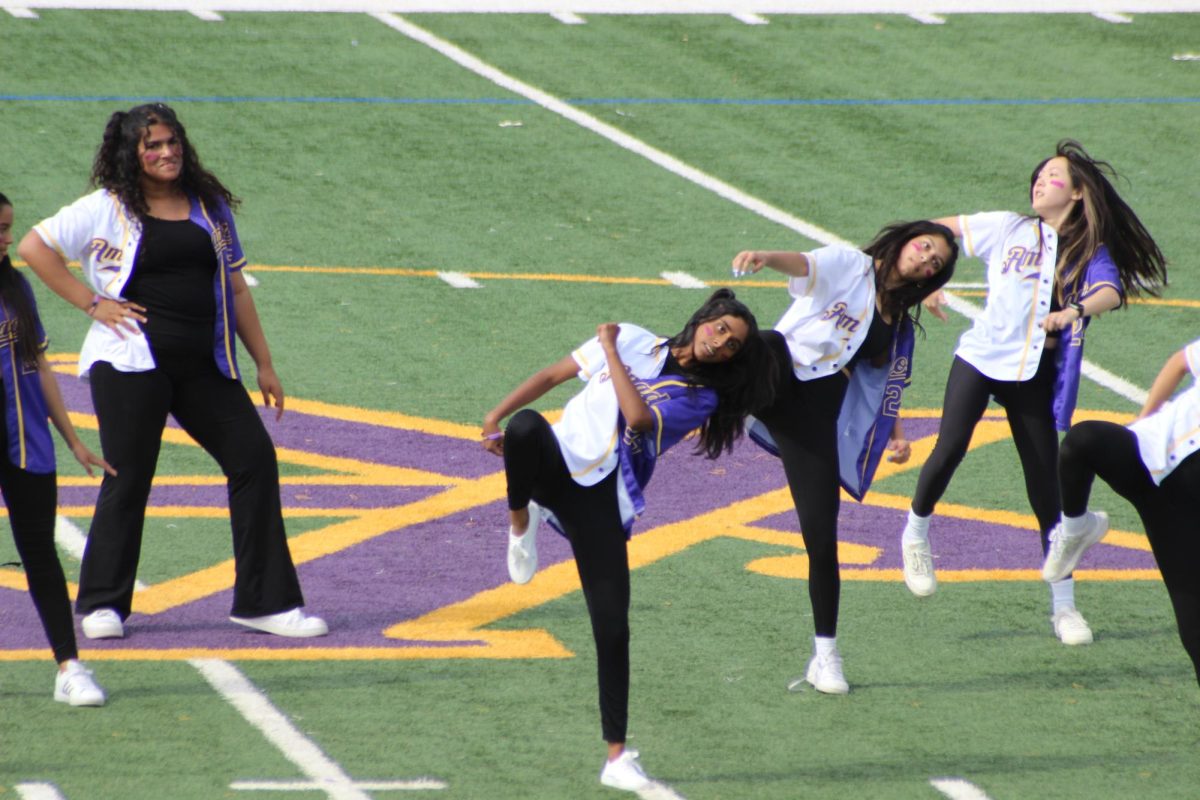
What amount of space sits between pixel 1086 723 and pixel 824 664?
0.97 meters

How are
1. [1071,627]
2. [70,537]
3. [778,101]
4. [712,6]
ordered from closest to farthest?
1. [1071,627]
2. [70,537]
3. [778,101]
4. [712,6]

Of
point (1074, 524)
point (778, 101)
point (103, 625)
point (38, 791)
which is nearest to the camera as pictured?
point (38, 791)

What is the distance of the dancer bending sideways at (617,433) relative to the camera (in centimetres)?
640

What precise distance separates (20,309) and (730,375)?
2.46m

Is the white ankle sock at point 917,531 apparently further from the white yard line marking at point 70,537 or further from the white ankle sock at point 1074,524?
the white yard line marking at point 70,537

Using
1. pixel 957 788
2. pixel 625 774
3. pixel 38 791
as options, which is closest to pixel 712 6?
pixel 957 788

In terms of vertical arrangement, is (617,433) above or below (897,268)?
below

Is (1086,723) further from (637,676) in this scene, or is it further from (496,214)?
(496,214)

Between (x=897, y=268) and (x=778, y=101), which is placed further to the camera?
(x=778, y=101)

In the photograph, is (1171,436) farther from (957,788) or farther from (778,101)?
(778,101)

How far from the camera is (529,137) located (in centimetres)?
1841

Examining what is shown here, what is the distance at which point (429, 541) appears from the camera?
30.3 feet

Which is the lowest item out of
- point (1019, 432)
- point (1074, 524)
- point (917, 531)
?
point (917, 531)

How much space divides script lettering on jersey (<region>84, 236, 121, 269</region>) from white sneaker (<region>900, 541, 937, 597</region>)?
11.2 feet
